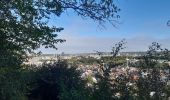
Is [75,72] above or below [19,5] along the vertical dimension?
below

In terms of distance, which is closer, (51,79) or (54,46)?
(54,46)

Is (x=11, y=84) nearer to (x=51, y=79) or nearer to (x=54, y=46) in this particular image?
(x=54, y=46)

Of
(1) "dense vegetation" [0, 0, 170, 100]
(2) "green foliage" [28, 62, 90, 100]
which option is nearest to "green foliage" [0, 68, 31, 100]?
(1) "dense vegetation" [0, 0, 170, 100]

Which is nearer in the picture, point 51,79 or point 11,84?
point 11,84

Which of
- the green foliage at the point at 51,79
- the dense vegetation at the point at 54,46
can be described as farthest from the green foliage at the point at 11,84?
the green foliage at the point at 51,79

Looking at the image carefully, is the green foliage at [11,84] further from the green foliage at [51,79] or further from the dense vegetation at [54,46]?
the green foliage at [51,79]

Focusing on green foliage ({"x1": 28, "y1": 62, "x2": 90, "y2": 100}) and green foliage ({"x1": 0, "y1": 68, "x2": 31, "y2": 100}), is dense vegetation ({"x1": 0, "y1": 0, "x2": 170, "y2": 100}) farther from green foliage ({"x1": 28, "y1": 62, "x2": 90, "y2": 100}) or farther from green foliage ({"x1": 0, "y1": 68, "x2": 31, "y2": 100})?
green foliage ({"x1": 28, "y1": 62, "x2": 90, "y2": 100})

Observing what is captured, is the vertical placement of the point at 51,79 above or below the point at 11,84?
below

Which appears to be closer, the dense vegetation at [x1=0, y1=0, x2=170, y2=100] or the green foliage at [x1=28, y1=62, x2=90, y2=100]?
the dense vegetation at [x1=0, y1=0, x2=170, y2=100]

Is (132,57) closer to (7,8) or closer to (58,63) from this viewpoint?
(7,8)

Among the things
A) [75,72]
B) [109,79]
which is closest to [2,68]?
[109,79]

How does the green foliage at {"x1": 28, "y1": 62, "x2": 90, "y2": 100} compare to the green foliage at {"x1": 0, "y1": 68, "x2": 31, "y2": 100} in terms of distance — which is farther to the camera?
the green foliage at {"x1": 28, "y1": 62, "x2": 90, "y2": 100}
